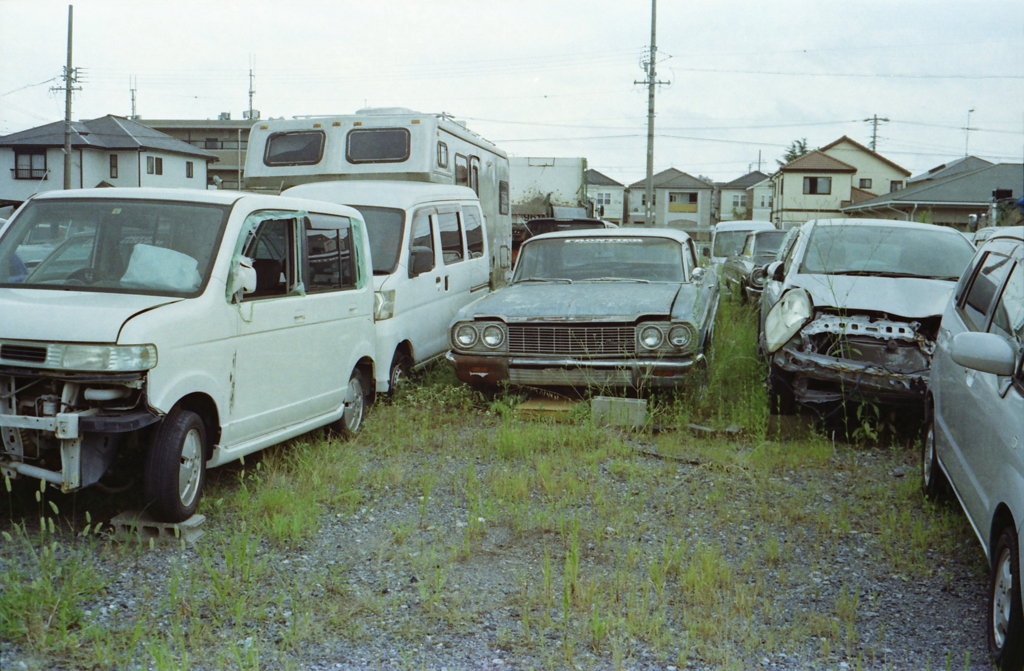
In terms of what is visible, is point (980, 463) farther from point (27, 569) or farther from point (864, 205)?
point (864, 205)

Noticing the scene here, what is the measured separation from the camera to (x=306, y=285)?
6.07m

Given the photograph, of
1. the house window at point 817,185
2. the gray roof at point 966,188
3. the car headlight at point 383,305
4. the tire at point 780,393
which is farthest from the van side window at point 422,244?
the house window at point 817,185

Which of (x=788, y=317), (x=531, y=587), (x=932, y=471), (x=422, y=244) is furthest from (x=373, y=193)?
(x=932, y=471)

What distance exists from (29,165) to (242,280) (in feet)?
163

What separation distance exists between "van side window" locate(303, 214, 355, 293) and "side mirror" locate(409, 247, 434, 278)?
4.72 ft

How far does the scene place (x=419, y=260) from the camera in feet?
27.5

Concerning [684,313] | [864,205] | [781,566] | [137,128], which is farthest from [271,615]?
→ [137,128]

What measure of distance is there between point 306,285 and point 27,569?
2500 millimetres

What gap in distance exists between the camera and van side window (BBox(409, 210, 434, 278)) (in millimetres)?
8336

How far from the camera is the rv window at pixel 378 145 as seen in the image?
1105cm

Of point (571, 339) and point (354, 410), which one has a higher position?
point (571, 339)

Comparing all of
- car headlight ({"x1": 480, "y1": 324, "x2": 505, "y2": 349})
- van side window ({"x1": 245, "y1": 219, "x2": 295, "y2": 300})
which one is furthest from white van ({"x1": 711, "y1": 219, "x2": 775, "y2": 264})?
van side window ({"x1": 245, "y1": 219, "x2": 295, "y2": 300})

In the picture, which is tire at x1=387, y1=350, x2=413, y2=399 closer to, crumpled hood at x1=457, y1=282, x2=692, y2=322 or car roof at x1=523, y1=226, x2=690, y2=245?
crumpled hood at x1=457, y1=282, x2=692, y2=322

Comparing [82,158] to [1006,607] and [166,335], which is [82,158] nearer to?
[166,335]
